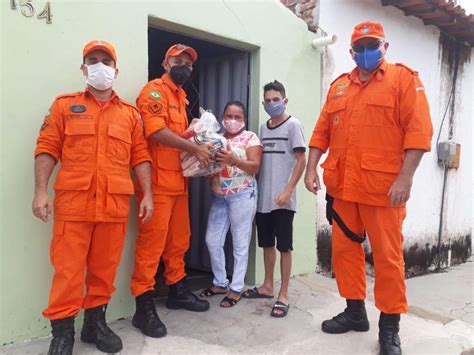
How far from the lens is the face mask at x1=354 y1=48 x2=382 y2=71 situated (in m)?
2.62

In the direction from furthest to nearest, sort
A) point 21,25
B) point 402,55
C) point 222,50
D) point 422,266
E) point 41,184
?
point 422,266 → point 402,55 → point 222,50 → point 21,25 → point 41,184

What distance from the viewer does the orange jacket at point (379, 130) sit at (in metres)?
2.49

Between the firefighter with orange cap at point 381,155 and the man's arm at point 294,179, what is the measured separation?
0.43 meters

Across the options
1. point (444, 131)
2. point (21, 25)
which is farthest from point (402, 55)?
point (21, 25)

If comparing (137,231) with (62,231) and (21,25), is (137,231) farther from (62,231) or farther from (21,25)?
(21,25)

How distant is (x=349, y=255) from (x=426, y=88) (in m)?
4.14

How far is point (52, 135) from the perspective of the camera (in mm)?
2357

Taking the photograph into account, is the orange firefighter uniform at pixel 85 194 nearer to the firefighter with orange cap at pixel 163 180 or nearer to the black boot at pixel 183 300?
the firefighter with orange cap at pixel 163 180

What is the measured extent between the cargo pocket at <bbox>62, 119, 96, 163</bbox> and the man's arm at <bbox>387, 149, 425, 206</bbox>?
1.87 m

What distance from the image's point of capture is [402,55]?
219 inches

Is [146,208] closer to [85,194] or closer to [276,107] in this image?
[85,194]

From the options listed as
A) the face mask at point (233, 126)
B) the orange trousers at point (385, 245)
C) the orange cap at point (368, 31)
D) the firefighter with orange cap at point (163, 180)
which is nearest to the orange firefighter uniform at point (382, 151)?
the orange trousers at point (385, 245)

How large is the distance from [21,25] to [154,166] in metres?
1.21

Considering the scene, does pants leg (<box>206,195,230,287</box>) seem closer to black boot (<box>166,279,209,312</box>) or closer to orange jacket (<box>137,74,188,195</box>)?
black boot (<box>166,279,209,312</box>)
